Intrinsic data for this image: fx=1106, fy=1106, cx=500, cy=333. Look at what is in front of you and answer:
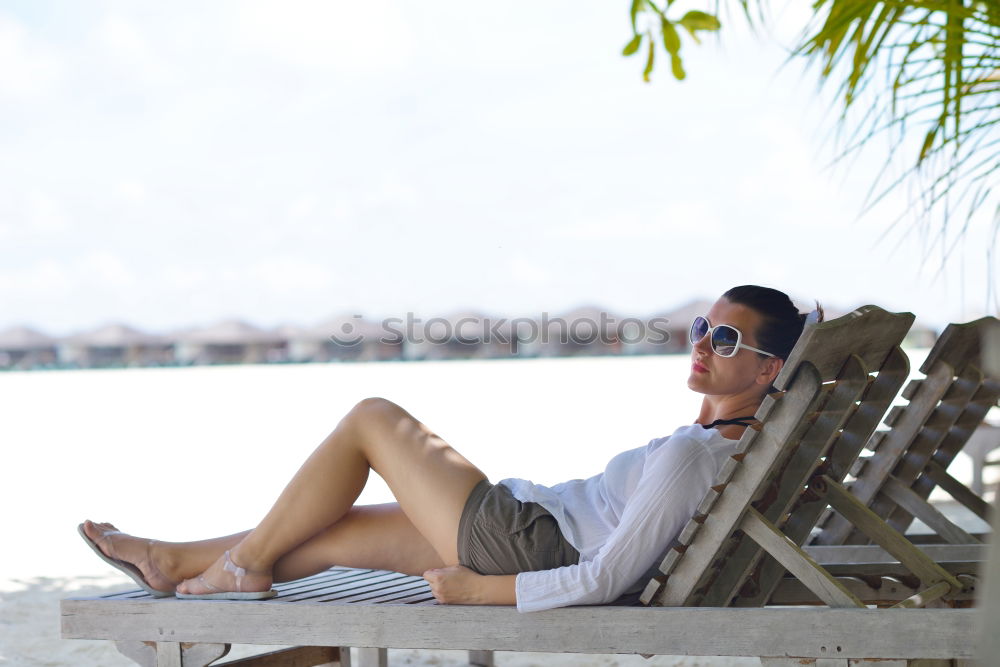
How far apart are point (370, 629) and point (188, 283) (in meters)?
73.1

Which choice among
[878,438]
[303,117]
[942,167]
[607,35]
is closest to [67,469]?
[878,438]

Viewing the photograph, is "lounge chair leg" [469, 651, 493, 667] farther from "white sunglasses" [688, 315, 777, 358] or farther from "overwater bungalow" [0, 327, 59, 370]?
"overwater bungalow" [0, 327, 59, 370]

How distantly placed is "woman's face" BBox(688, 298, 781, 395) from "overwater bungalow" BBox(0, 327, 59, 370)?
5557 centimetres

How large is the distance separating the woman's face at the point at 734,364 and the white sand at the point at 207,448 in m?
1.41

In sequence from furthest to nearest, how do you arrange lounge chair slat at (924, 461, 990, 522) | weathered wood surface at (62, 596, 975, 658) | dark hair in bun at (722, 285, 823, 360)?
lounge chair slat at (924, 461, 990, 522) → dark hair in bun at (722, 285, 823, 360) → weathered wood surface at (62, 596, 975, 658)

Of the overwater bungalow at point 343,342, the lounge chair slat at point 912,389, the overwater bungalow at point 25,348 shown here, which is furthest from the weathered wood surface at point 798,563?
the overwater bungalow at point 25,348

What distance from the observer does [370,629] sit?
2.44 metres

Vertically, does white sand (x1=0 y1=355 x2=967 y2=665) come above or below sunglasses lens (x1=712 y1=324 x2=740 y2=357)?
below

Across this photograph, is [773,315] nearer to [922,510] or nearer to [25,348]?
[922,510]

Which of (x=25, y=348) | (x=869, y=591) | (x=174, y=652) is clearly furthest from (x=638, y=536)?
(x=25, y=348)

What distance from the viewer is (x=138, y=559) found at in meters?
2.75

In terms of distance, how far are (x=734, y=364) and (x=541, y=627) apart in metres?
0.80

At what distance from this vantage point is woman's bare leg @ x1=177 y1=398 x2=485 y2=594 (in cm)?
260

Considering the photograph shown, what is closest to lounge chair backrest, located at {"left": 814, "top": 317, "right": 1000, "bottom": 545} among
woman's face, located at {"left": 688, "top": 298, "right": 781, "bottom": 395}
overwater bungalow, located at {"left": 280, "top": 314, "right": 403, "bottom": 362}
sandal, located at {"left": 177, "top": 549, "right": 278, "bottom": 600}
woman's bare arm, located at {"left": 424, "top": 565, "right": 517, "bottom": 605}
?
woman's face, located at {"left": 688, "top": 298, "right": 781, "bottom": 395}
